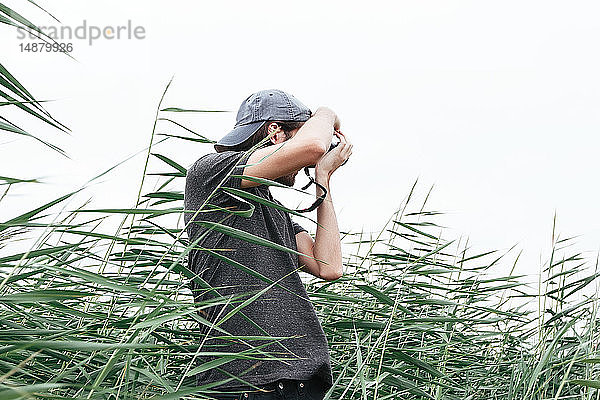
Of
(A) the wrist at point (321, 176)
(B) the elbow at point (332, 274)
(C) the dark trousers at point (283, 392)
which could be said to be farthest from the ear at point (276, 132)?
(C) the dark trousers at point (283, 392)

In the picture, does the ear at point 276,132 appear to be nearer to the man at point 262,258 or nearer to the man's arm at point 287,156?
the man at point 262,258

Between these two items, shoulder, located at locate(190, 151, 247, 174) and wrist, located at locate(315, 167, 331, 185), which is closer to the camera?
shoulder, located at locate(190, 151, 247, 174)

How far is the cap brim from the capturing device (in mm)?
1841

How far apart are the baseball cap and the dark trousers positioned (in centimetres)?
62

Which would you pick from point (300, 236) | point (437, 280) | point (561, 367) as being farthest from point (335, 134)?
point (561, 367)

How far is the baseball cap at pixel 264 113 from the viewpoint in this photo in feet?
6.08

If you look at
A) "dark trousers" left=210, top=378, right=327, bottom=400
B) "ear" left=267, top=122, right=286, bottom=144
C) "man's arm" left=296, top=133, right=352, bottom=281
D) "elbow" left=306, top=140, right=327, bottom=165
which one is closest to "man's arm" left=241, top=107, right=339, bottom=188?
"elbow" left=306, top=140, right=327, bottom=165

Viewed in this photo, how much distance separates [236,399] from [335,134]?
2.56 ft

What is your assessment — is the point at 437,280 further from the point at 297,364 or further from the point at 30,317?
the point at 30,317

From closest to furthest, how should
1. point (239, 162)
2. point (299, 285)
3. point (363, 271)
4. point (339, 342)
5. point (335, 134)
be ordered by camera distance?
point (239, 162) < point (299, 285) < point (335, 134) < point (339, 342) < point (363, 271)

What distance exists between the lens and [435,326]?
2299 mm

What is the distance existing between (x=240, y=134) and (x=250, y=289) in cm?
44

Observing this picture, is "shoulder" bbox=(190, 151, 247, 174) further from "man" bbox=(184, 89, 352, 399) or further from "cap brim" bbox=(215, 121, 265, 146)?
"cap brim" bbox=(215, 121, 265, 146)

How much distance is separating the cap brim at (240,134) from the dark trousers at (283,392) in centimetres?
62
